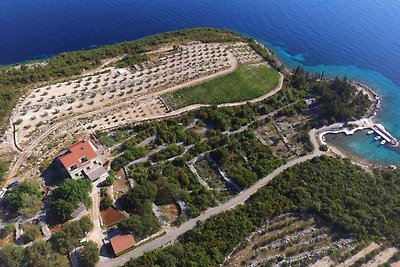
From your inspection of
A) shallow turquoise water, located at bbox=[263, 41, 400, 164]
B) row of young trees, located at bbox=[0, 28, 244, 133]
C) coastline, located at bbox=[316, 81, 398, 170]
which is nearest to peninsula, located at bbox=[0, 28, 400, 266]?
row of young trees, located at bbox=[0, 28, 244, 133]

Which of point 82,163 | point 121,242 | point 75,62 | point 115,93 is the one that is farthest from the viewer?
point 75,62

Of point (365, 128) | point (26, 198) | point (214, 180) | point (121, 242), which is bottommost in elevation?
point (121, 242)

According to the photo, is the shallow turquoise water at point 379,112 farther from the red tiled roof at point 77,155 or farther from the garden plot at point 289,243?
the red tiled roof at point 77,155

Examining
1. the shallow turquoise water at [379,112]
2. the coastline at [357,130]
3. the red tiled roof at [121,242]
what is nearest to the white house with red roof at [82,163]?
the red tiled roof at [121,242]

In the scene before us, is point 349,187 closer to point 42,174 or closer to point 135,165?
point 135,165

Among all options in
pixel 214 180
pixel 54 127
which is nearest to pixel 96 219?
pixel 214 180

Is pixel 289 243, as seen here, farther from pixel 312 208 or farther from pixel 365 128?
pixel 365 128

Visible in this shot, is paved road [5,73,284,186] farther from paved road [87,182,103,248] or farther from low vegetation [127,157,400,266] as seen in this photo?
low vegetation [127,157,400,266]
